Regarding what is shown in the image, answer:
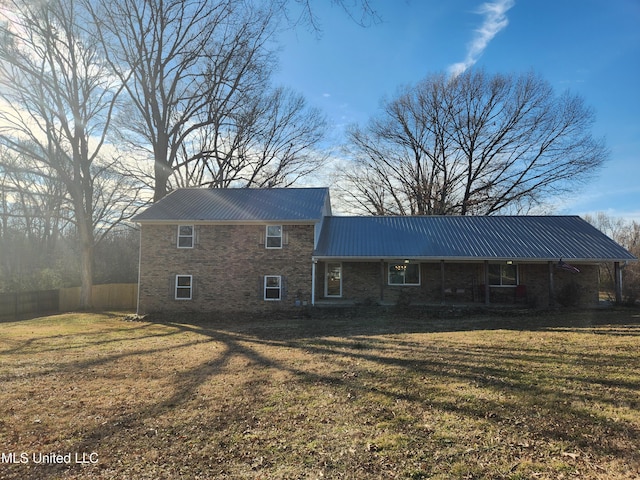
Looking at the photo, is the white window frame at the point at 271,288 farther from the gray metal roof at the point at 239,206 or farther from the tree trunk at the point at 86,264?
the tree trunk at the point at 86,264

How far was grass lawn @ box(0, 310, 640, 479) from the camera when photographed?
419 cm

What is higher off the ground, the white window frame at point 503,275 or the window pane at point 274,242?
the window pane at point 274,242

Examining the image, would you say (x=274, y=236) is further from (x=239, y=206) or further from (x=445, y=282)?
(x=445, y=282)

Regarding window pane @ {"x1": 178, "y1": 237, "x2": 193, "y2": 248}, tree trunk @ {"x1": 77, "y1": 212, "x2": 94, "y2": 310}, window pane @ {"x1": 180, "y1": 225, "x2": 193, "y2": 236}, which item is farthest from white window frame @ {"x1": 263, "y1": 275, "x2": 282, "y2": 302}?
tree trunk @ {"x1": 77, "y1": 212, "x2": 94, "y2": 310}

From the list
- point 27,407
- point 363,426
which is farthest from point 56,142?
point 363,426

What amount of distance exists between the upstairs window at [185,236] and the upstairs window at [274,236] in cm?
373

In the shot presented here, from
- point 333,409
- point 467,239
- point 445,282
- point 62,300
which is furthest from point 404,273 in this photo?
point 62,300

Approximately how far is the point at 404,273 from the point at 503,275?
4.74m

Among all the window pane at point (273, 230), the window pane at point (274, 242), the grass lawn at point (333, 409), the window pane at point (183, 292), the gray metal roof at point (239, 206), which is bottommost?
the grass lawn at point (333, 409)

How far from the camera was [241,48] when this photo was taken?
26.5 meters

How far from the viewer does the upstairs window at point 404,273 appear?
1980cm

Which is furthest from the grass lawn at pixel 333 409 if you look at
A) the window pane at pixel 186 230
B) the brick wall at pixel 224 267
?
the window pane at pixel 186 230

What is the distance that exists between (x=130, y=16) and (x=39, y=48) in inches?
201

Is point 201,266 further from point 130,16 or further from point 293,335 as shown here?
point 130,16
